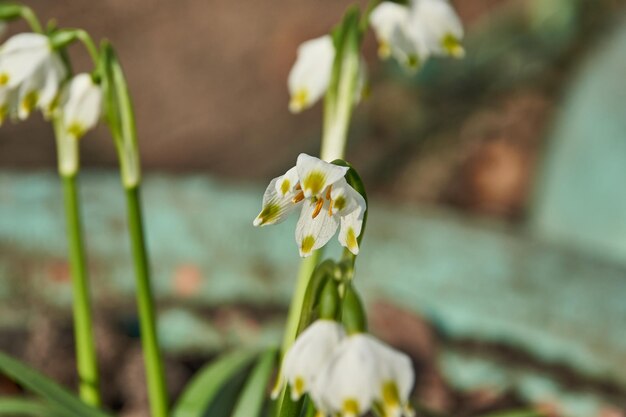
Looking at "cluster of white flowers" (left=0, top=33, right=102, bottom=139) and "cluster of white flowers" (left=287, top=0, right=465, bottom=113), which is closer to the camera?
"cluster of white flowers" (left=0, top=33, right=102, bottom=139)

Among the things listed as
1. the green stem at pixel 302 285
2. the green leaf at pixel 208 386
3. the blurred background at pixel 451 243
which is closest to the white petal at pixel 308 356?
the green stem at pixel 302 285

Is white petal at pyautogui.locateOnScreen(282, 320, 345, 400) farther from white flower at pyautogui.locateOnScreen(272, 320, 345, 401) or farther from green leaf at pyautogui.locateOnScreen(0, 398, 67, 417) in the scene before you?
green leaf at pyautogui.locateOnScreen(0, 398, 67, 417)

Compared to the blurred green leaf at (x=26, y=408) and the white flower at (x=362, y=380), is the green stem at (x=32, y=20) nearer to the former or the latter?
the blurred green leaf at (x=26, y=408)

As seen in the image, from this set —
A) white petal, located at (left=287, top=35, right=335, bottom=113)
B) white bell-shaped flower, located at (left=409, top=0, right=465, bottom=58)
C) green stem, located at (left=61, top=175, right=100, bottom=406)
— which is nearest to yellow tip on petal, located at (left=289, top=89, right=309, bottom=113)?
white petal, located at (left=287, top=35, right=335, bottom=113)

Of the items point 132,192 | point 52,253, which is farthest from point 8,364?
point 52,253

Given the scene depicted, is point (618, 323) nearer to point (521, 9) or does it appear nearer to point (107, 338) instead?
point (107, 338)

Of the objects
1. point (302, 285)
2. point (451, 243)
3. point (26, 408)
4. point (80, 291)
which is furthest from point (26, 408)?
point (451, 243)

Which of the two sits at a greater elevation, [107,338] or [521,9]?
[521,9]

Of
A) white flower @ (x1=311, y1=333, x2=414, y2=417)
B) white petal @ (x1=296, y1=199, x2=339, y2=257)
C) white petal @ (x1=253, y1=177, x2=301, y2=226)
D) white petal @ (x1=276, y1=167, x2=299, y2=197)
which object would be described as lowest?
white flower @ (x1=311, y1=333, x2=414, y2=417)
